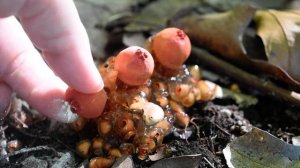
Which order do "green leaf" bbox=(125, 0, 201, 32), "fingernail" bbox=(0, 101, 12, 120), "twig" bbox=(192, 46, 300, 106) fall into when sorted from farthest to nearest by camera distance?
"green leaf" bbox=(125, 0, 201, 32) < "twig" bbox=(192, 46, 300, 106) < "fingernail" bbox=(0, 101, 12, 120)

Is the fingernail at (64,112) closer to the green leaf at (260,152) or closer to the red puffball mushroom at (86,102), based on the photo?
the red puffball mushroom at (86,102)

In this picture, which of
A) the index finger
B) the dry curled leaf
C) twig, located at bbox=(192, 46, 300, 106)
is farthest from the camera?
the dry curled leaf

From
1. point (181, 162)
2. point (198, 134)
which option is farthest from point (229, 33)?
point (181, 162)

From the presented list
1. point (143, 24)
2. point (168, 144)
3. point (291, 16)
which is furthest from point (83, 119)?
point (291, 16)

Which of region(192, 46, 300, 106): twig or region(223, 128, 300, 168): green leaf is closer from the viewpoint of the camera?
region(223, 128, 300, 168): green leaf

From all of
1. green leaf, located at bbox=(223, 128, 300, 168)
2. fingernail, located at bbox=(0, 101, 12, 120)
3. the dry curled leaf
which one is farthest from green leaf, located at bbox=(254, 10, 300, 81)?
fingernail, located at bbox=(0, 101, 12, 120)

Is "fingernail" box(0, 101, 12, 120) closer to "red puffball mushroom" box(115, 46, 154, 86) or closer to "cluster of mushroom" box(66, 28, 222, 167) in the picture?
"cluster of mushroom" box(66, 28, 222, 167)
